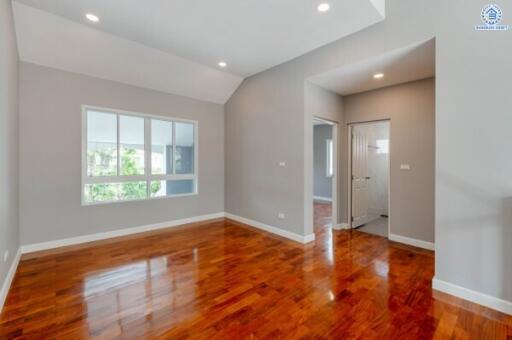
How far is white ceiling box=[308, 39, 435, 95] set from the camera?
297 cm

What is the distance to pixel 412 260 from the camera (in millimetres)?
3299

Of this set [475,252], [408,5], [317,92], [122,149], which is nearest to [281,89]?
[317,92]

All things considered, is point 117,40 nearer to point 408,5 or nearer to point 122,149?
point 122,149

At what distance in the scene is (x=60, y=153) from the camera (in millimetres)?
3771

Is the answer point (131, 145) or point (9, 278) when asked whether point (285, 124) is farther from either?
point (9, 278)

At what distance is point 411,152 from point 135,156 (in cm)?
492

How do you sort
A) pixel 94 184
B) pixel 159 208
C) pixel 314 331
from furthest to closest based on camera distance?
pixel 159 208 → pixel 94 184 → pixel 314 331

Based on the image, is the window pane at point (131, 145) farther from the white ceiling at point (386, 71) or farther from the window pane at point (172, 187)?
the white ceiling at point (386, 71)

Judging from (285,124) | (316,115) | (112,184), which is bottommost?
(112,184)

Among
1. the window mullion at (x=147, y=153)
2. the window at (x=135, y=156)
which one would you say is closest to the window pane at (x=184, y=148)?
the window at (x=135, y=156)

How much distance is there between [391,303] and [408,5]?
3.25 meters

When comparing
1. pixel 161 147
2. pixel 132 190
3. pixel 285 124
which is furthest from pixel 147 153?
pixel 285 124

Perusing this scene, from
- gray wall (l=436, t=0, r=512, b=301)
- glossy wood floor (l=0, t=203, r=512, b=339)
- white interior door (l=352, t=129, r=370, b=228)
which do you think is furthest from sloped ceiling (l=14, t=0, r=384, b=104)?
glossy wood floor (l=0, t=203, r=512, b=339)

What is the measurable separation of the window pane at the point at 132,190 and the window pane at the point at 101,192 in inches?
3.3
